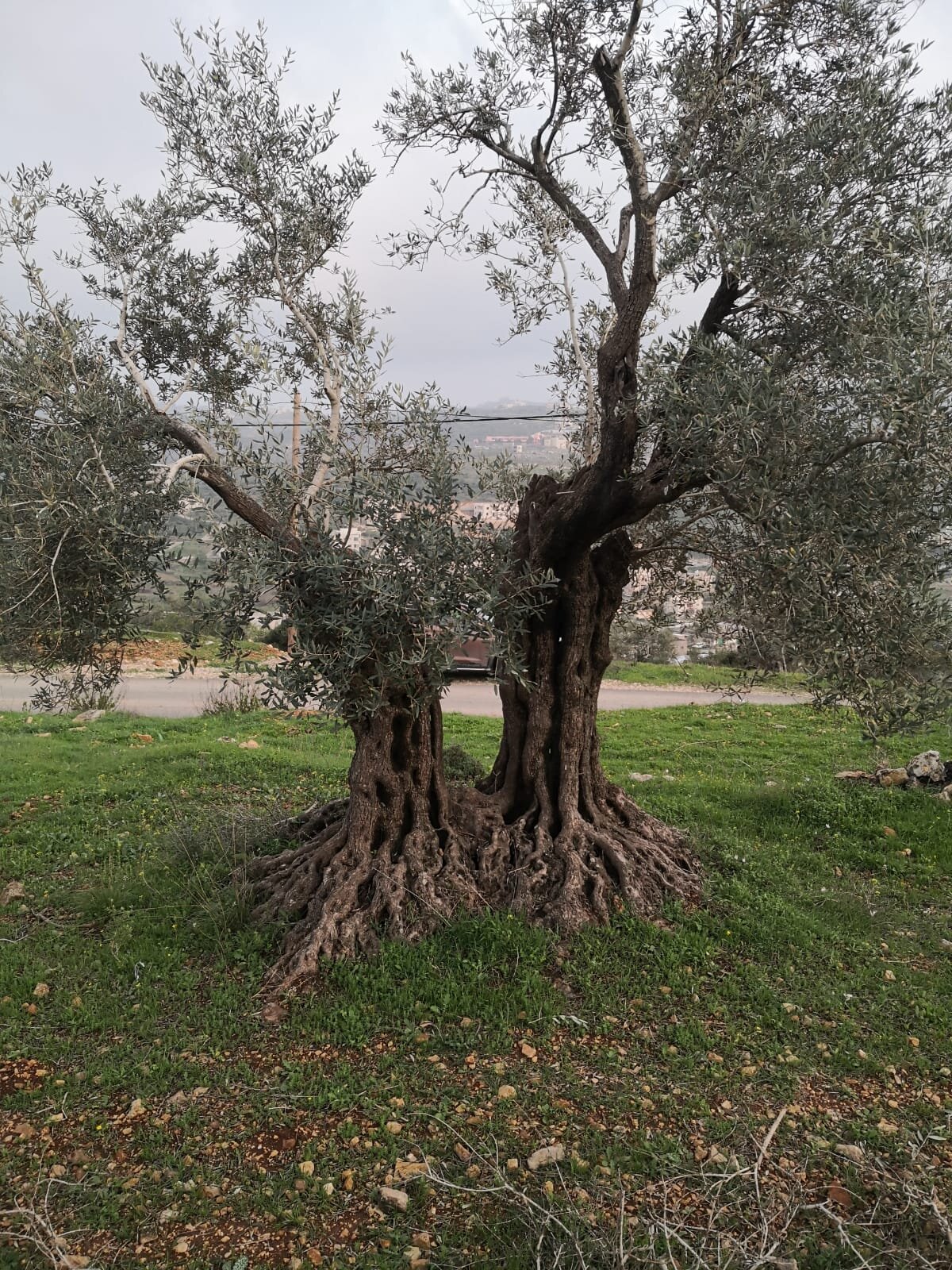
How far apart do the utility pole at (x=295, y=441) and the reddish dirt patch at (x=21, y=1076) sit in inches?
122

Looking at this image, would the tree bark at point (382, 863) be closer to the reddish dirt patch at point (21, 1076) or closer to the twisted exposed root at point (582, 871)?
the twisted exposed root at point (582, 871)

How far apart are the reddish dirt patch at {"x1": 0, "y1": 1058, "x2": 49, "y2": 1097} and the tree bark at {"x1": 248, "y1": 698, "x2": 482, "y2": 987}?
169cm

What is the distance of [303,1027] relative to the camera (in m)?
5.46

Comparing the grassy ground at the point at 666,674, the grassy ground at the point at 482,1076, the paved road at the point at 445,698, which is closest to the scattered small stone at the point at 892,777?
the grassy ground at the point at 482,1076

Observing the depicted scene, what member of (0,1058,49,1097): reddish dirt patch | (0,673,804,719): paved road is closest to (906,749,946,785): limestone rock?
(0,673,804,719): paved road

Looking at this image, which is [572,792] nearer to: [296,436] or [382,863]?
[382,863]

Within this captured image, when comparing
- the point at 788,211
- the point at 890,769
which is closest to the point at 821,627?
the point at 788,211

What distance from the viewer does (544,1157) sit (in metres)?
4.37

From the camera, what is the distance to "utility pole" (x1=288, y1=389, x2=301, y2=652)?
5.41 metres

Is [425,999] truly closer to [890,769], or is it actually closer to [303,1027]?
[303,1027]

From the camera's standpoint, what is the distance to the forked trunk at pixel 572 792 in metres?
7.04

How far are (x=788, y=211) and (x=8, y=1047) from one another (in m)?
7.54

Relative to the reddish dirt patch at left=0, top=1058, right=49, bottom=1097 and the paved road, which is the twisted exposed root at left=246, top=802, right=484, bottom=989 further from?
the paved road

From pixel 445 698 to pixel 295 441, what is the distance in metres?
12.8
